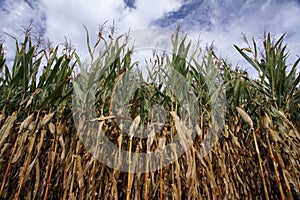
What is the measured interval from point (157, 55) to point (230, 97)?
914mm

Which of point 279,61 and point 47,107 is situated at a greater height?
point 279,61

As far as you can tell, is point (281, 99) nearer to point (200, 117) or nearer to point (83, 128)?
point (200, 117)

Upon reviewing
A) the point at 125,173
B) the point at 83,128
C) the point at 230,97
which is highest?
the point at 230,97

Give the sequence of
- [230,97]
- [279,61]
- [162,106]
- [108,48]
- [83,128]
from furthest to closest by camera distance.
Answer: [230,97] < [162,106] < [279,61] < [108,48] < [83,128]

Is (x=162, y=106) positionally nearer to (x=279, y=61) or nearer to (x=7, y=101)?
(x=279, y=61)

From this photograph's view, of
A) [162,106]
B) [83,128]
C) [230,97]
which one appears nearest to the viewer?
[83,128]

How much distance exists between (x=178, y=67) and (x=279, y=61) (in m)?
0.97

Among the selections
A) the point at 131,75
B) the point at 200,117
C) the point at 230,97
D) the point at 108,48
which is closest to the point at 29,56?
the point at 108,48

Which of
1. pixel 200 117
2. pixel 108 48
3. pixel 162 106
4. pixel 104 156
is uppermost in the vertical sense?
pixel 108 48

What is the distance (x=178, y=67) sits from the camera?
1.82 meters

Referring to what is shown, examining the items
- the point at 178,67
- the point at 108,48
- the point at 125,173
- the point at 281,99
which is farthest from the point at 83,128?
the point at 281,99

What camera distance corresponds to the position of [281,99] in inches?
74.2

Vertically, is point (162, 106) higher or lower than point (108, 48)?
lower

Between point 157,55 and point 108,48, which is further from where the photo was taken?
point 157,55
